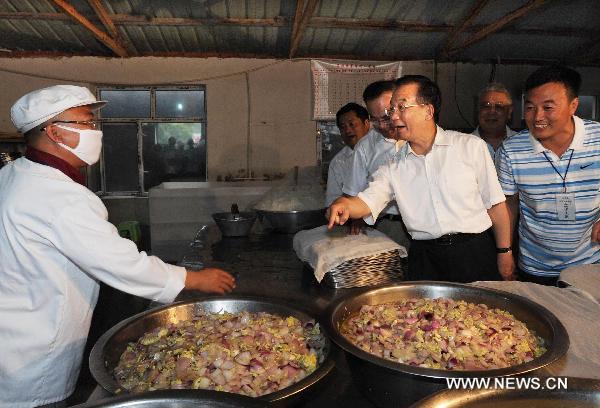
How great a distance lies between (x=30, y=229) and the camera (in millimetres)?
1848

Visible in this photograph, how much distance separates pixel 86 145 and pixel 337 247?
1.36 m

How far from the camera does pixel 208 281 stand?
6.61ft

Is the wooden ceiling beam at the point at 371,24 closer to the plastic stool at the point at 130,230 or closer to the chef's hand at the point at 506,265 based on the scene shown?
the plastic stool at the point at 130,230

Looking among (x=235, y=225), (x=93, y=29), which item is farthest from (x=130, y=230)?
(x=235, y=225)

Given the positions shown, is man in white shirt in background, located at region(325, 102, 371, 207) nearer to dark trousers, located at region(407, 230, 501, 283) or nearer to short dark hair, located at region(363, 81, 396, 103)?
short dark hair, located at region(363, 81, 396, 103)

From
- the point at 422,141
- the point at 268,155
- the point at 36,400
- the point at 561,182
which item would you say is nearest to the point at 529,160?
the point at 561,182

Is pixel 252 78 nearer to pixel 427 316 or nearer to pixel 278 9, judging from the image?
pixel 278 9

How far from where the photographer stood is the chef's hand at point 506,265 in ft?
8.97

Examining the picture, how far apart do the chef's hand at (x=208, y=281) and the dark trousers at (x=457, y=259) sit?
127cm

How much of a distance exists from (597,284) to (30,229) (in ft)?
7.82

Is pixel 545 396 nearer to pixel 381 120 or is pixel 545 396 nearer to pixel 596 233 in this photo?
pixel 596 233

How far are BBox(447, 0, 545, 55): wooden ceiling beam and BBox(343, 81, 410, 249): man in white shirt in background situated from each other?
340 centimetres

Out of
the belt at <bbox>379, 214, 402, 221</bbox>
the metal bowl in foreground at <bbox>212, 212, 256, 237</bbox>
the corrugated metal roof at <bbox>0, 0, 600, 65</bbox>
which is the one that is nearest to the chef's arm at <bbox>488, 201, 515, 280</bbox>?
the belt at <bbox>379, 214, 402, 221</bbox>

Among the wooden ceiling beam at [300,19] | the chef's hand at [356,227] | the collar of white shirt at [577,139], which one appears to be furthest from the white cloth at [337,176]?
the wooden ceiling beam at [300,19]
